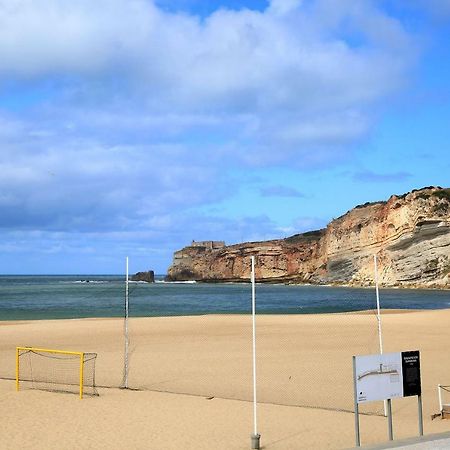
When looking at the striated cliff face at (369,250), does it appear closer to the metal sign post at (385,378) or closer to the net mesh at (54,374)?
the net mesh at (54,374)

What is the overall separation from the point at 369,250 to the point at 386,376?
3751 inches

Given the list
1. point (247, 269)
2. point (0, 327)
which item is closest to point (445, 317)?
Result: point (0, 327)

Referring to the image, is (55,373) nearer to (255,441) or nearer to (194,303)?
(255,441)

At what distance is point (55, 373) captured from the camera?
54.6 feet

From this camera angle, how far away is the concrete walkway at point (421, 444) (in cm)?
766

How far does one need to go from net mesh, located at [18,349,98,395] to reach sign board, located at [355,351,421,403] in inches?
289

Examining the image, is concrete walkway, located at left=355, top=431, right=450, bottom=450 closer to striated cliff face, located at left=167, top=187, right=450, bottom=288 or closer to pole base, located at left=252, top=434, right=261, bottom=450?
pole base, located at left=252, top=434, right=261, bottom=450

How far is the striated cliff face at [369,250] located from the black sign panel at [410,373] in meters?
83.0

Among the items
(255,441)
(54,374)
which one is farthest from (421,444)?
(54,374)

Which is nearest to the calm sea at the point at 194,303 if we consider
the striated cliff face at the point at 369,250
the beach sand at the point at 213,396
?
the beach sand at the point at 213,396

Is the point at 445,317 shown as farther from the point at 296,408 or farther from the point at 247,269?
→ the point at 247,269

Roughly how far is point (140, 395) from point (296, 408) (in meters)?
3.69

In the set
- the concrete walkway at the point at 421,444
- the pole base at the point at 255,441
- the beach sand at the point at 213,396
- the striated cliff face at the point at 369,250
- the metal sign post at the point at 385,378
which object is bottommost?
the beach sand at the point at 213,396

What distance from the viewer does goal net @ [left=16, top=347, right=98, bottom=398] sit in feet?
46.9
